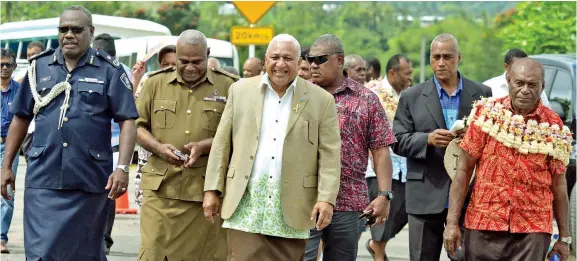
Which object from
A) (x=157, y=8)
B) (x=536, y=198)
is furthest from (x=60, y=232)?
(x=157, y=8)

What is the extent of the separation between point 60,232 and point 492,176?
292 centimetres

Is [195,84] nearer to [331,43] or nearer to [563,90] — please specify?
[331,43]

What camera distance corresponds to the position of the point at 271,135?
6922 millimetres

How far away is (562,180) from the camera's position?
7328mm

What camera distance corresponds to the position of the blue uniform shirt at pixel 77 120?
770 cm

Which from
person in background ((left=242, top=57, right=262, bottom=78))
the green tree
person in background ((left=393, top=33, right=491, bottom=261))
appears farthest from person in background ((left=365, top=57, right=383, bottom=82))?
the green tree

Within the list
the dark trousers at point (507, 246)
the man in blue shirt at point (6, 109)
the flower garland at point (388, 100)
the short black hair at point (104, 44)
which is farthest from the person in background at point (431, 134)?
the man in blue shirt at point (6, 109)

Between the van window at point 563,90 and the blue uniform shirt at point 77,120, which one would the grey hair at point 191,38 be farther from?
the van window at point 563,90

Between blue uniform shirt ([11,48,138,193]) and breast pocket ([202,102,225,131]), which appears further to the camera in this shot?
breast pocket ([202,102,225,131])

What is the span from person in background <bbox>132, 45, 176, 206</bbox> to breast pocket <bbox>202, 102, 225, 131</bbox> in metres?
0.49

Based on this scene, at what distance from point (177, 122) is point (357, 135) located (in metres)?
1.29

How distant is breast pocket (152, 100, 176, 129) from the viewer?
8.00m

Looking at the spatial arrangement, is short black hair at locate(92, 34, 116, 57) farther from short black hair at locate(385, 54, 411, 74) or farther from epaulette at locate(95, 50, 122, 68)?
epaulette at locate(95, 50, 122, 68)

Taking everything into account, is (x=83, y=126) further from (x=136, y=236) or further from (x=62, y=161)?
(x=136, y=236)
